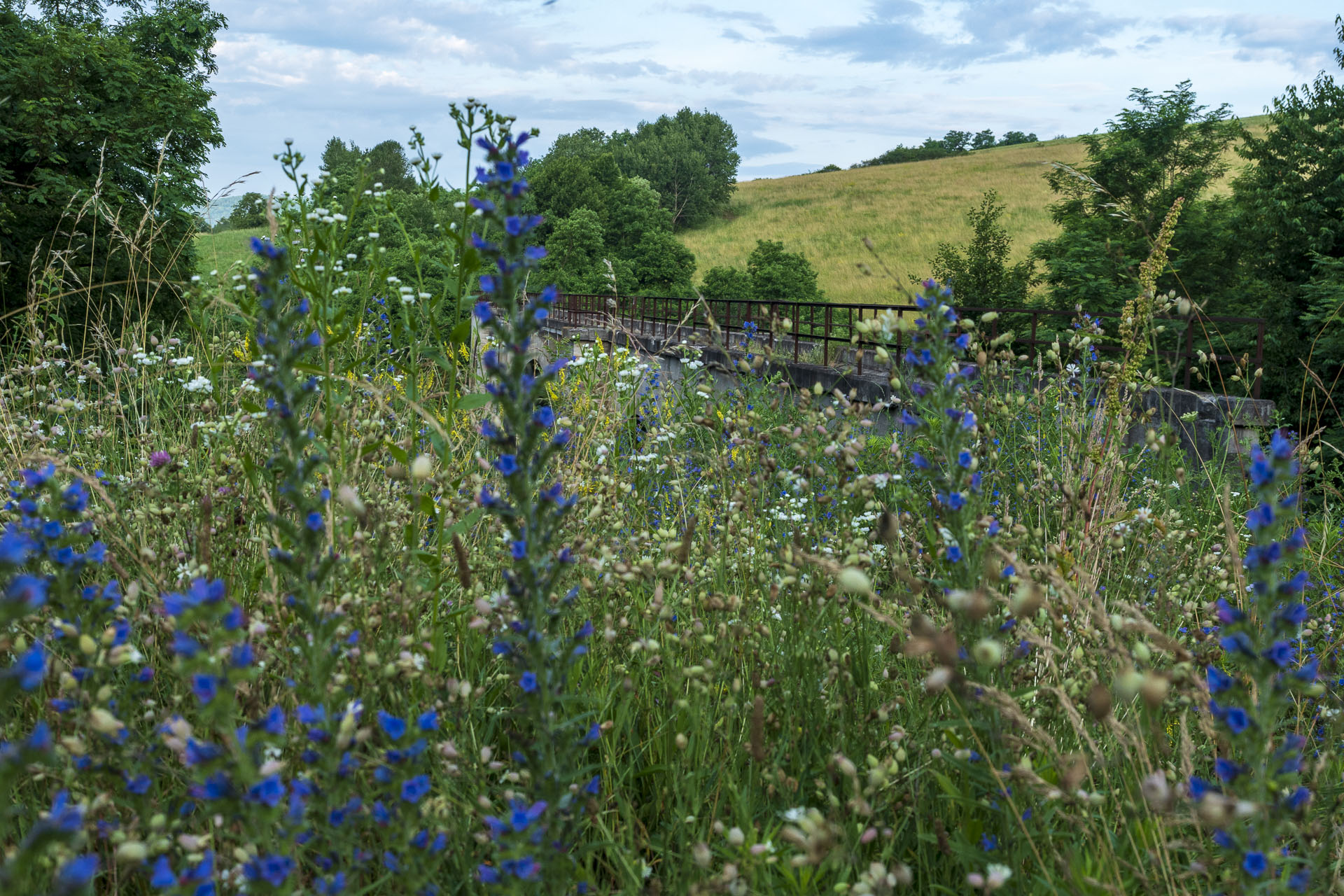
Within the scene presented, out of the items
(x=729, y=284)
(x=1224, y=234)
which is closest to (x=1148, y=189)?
(x=1224, y=234)

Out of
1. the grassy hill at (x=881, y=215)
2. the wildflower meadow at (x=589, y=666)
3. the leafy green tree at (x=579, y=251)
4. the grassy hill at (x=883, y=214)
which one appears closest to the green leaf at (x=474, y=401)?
the wildflower meadow at (x=589, y=666)

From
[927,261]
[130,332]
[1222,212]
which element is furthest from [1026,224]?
[130,332]

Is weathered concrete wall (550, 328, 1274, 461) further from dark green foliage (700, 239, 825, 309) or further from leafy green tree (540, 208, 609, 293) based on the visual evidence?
leafy green tree (540, 208, 609, 293)

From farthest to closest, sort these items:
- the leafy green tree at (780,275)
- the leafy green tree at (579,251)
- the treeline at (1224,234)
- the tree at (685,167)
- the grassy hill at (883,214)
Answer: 1. the tree at (685,167)
2. the grassy hill at (883,214)
3. the leafy green tree at (579,251)
4. the leafy green tree at (780,275)
5. the treeline at (1224,234)

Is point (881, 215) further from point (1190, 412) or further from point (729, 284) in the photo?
point (1190, 412)

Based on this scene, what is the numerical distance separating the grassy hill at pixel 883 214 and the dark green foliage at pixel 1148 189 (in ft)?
57.8

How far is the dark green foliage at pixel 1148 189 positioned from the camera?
2086cm

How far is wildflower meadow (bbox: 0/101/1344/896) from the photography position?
1216 millimetres

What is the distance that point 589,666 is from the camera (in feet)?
7.82

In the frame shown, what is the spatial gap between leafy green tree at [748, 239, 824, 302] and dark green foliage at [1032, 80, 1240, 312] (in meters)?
16.8

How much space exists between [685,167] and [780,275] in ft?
106

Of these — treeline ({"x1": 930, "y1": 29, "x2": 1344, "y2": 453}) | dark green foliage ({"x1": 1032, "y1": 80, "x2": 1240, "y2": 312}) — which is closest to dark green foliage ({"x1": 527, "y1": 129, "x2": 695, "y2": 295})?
treeline ({"x1": 930, "y1": 29, "x2": 1344, "y2": 453})

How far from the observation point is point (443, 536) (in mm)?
2396

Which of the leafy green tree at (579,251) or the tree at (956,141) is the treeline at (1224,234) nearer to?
the leafy green tree at (579,251)
